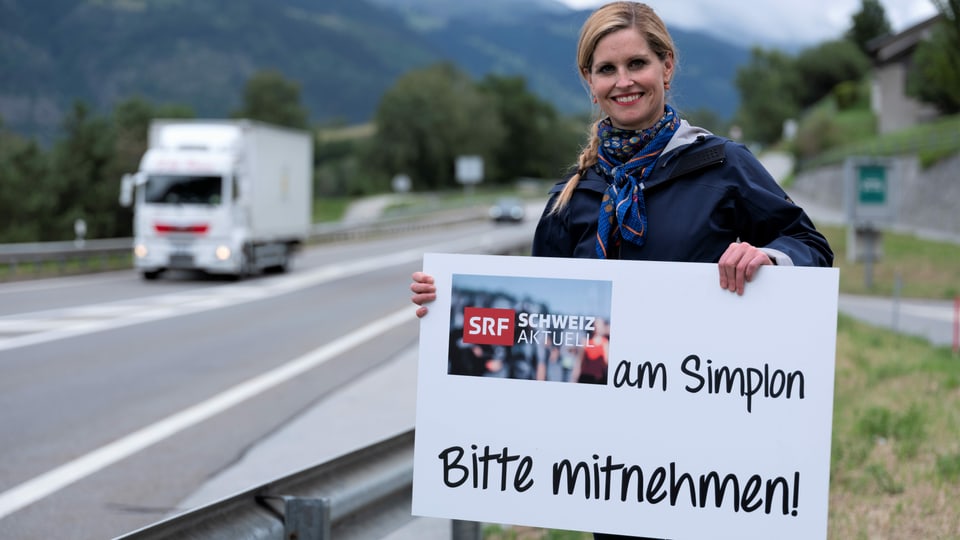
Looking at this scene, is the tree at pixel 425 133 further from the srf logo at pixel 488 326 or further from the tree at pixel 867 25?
the srf logo at pixel 488 326

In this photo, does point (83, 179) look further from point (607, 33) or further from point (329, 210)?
point (607, 33)

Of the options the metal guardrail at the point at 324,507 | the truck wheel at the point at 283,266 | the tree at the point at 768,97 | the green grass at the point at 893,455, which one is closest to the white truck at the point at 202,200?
the truck wheel at the point at 283,266

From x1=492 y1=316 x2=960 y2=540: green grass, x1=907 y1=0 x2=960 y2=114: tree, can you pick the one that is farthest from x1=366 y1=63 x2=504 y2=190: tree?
x1=492 y1=316 x2=960 y2=540: green grass

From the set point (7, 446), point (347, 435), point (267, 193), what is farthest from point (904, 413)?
point (267, 193)

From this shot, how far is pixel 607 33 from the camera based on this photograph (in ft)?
10.1

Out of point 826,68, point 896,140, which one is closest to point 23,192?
point 896,140

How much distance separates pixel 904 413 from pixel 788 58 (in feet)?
453

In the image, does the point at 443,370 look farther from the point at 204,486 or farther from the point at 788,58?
the point at 788,58

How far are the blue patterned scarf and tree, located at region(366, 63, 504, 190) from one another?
14120cm

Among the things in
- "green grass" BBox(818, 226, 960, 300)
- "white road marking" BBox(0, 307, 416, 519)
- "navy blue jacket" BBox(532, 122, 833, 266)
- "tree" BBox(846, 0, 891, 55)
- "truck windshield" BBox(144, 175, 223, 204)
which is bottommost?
"white road marking" BBox(0, 307, 416, 519)

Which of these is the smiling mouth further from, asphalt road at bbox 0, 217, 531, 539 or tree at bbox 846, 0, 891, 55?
tree at bbox 846, 0, 891, 55

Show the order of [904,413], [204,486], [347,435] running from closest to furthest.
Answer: [204,486] < [904,413] < [347,435]

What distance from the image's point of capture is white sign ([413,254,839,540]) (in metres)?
2.91

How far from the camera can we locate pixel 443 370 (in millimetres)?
3170
